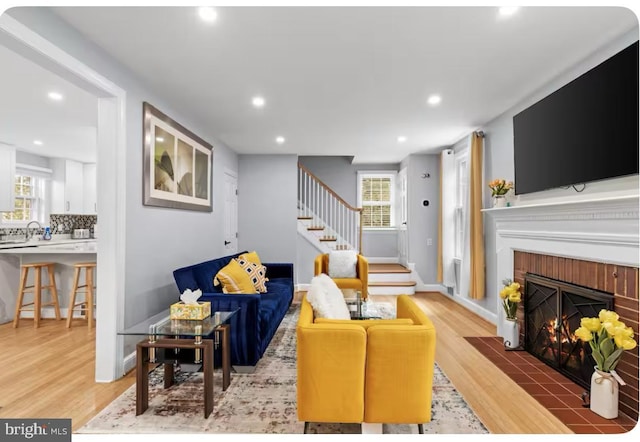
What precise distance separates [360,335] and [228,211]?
15.1 ft

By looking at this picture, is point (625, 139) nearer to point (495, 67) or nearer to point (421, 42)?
point (495, 67)

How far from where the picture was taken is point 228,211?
6.12m

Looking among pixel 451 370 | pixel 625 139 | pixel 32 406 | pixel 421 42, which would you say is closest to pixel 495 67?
pixel 421 42

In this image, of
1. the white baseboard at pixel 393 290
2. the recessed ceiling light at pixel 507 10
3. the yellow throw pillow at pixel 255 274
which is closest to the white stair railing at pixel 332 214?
the white baseboard at pixel 393 290

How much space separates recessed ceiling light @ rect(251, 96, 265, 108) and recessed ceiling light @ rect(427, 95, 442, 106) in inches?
71.1

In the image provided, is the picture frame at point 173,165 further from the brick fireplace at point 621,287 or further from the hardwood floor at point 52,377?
the brick fireplace at point 621,287

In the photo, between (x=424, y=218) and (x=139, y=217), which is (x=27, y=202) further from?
(x=424, y=218)

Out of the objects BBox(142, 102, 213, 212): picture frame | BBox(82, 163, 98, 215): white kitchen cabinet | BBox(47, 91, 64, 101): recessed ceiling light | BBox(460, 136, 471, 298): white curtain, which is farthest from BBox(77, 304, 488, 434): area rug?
BBox(82, 163, 98, 215): white kitchen cabinet

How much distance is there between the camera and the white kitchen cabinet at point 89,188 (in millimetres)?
7520

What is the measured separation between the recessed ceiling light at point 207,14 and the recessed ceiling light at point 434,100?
235cm

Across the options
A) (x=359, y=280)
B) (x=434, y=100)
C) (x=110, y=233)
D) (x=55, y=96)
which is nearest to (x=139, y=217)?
(x=110, y=233)

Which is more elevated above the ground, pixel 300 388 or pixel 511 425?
pixel 300 388

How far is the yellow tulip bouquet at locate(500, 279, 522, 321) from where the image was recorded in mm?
3580

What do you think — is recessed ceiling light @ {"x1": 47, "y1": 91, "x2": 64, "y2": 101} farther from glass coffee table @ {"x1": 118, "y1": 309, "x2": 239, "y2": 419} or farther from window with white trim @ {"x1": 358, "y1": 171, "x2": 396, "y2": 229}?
window with white trim @ {"x1": 358, "y1": 171, "x2": 396, "y2": 229}
